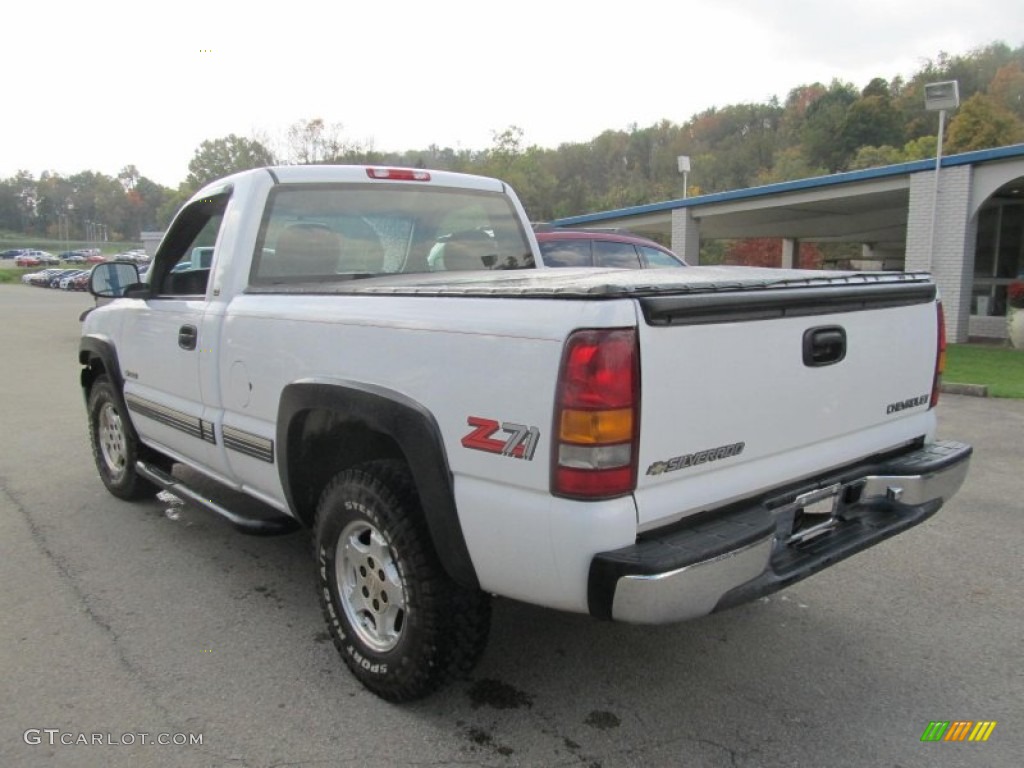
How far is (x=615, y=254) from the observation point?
959 centimetres

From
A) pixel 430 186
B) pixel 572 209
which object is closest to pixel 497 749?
pixel 430 186

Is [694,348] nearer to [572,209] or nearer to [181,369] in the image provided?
[181,369]

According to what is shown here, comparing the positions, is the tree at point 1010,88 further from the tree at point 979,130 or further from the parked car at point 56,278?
the parked car at point 56,278

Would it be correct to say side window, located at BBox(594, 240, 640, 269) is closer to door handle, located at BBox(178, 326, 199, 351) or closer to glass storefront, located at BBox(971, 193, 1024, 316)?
door handle, located at BBox(178, 326, 199, 351)

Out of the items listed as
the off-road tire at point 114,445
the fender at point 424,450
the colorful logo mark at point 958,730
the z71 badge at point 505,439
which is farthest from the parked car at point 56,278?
the colorful logo mark at point 958,730

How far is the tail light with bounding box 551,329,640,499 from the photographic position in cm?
219

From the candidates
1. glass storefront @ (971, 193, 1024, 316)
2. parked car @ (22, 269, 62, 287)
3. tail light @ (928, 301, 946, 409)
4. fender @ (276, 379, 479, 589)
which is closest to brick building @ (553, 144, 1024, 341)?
glass storefront @ (971, 193, 1024, 316)

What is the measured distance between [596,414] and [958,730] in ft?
5.98

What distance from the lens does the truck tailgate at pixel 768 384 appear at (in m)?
2.32

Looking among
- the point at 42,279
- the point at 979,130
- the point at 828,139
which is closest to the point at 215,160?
the point at 42,279

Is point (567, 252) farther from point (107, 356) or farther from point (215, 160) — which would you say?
point (215, 160)

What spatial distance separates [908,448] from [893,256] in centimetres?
3587

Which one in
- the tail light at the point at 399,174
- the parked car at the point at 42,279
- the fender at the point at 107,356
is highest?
the tail light at the point at 399,174

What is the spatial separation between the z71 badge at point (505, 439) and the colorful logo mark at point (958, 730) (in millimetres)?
1765
